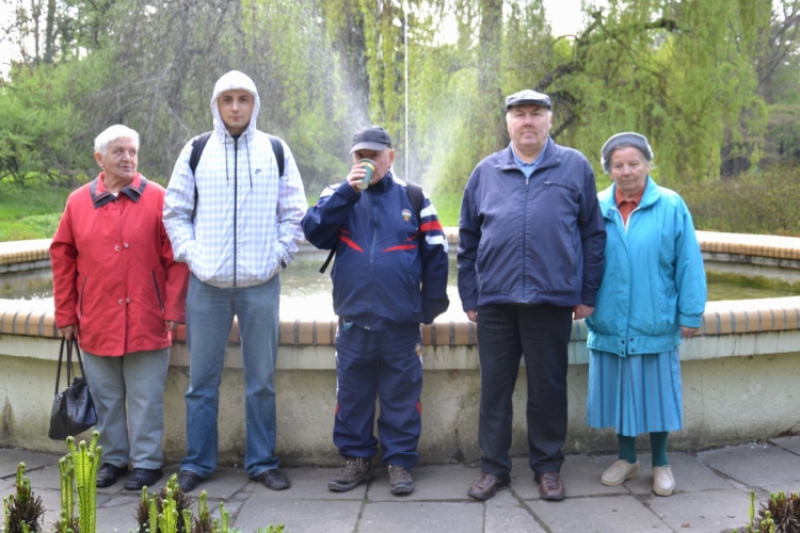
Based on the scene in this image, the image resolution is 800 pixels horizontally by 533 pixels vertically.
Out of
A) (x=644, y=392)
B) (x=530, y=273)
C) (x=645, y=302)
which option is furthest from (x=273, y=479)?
(x=645, y=302)

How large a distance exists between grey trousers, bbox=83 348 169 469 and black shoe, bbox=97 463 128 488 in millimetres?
24

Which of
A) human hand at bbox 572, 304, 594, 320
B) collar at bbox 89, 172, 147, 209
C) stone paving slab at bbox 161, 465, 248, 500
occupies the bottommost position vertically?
stone paving slab at bbox 161, 465, 248, 500

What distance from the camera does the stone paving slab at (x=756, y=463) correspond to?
161 inches

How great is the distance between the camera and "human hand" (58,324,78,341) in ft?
13.4

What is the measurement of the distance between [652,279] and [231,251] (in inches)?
77.8

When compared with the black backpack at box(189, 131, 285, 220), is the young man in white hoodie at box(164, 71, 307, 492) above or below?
below

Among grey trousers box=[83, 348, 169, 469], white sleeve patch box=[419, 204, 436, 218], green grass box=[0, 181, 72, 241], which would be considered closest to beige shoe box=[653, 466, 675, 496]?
white sleeve patch box=[419, 204, 436, 218]

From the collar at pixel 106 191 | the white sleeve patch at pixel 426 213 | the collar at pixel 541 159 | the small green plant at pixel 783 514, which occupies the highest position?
the collar at pixel 541 159

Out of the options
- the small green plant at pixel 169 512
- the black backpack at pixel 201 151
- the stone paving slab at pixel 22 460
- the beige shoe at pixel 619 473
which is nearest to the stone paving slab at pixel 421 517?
the beige shoe at pixel 619 473

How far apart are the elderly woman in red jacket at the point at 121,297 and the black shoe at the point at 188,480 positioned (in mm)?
192

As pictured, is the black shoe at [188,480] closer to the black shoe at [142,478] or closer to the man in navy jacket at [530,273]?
the black shoe at [142,478]

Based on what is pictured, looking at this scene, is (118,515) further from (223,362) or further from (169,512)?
(169,512)

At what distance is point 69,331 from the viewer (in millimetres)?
4105

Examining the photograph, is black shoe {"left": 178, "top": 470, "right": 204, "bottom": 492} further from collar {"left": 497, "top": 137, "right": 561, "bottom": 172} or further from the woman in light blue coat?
collar {"left": 497, "top": 137, "right": 561, "bottom": 172}
